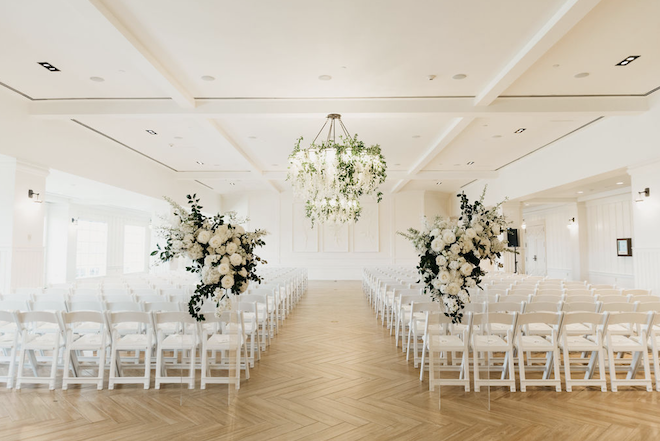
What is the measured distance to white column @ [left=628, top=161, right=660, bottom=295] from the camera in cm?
668

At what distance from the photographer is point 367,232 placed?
690 inches

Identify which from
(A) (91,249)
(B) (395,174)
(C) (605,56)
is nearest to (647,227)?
(C) (605,56)

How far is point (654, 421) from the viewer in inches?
132

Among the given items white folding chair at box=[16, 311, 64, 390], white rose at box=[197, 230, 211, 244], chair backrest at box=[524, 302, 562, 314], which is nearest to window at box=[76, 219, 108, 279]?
white folding chair at box=[16, 311, 64, 390]

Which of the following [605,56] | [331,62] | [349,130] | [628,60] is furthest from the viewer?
[349,130]

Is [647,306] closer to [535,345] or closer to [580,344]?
[580,344]

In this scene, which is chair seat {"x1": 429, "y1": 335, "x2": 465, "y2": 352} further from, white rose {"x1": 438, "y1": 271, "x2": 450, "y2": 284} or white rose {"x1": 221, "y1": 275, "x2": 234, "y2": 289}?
white rose {"x1": 221, "y1": 275, "x2": 234, "y2": 289}

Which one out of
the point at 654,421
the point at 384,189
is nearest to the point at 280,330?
the point at 654,421

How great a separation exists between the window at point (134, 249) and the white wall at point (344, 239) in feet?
18.6

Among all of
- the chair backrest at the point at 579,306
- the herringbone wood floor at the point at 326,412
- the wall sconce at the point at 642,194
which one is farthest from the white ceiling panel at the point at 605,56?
the herringbone wood floor at the point at 326,412

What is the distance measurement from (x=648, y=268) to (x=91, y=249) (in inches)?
686

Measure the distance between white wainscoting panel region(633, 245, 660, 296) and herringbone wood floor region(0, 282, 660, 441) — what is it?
3769 mm

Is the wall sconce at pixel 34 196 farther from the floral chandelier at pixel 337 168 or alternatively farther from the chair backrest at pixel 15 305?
the floral chandelier at pixel 337 168

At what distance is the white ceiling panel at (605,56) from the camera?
4160 millimetres
